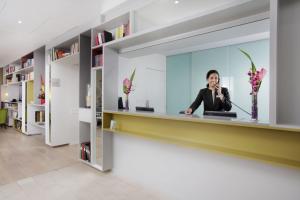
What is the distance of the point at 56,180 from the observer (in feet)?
10.00

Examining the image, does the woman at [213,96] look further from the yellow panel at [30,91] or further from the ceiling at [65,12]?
the yellow panel at [30,91]

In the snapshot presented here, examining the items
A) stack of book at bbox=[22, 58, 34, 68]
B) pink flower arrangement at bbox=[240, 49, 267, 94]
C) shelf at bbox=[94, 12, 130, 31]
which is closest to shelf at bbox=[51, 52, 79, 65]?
shelf at bbox=[94, 12, 130, 31]

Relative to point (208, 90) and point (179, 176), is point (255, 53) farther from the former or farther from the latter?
point (179, 176)

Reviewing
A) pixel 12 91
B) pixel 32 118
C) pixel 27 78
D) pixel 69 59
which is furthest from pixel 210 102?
pixel 12 91

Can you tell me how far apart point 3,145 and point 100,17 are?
14.3 feet

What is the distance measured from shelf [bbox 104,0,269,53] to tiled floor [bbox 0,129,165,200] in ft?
7.02

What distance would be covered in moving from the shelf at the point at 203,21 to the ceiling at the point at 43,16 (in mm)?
755

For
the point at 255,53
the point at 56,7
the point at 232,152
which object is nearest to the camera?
the point at 232,152

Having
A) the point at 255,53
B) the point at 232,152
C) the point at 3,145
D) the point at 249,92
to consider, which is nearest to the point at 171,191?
the point at 232,152

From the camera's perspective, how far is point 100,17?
3471 millimetres

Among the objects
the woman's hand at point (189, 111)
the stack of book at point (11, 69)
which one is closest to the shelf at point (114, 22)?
the woman's hand at point (189, 111)

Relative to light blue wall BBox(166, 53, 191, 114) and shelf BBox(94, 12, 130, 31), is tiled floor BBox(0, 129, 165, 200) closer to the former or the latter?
light blue wall BBox(166, 53, 191, 114)

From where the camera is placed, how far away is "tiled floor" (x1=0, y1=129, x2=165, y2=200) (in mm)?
2600

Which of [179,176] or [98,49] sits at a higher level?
[98,49]
